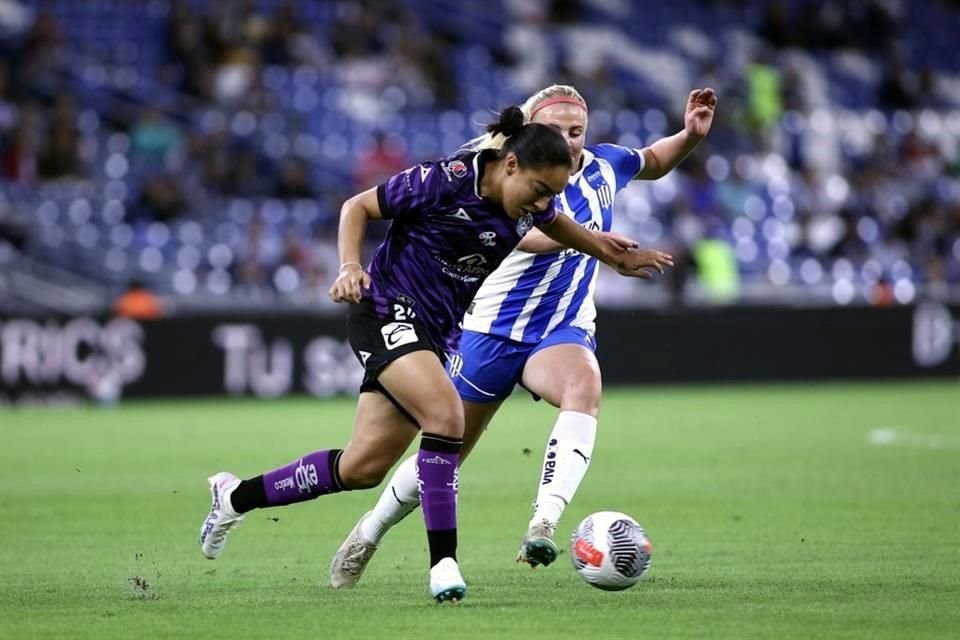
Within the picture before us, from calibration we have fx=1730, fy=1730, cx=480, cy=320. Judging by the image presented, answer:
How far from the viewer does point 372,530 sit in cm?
734

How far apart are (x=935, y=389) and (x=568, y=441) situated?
15.4 m

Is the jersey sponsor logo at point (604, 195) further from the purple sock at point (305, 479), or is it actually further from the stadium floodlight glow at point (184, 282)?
the stadium floodlight glow at point (184, 282)

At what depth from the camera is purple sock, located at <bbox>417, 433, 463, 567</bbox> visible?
258 inches

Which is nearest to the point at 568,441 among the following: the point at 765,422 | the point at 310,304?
the point at 765,422

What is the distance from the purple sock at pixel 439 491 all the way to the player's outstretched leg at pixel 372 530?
0.65m

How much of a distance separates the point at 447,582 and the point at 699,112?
2.80 m

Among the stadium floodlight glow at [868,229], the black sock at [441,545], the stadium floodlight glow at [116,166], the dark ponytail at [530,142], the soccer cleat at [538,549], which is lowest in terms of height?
the soccer cleat at [538,549]

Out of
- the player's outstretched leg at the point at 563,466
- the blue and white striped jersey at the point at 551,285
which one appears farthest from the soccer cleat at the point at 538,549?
the blue and white striped jersey at the point at 551,285

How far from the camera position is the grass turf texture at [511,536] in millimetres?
6266

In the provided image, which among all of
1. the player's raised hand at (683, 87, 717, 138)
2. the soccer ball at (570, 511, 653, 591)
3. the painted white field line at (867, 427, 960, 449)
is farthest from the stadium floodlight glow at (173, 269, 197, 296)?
the soccer ball at (570, 511, 653, 591)

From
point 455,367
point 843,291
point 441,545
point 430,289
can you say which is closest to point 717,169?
point 843,291

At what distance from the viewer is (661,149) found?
8297 mm

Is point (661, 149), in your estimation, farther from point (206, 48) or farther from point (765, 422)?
point (206, 48)

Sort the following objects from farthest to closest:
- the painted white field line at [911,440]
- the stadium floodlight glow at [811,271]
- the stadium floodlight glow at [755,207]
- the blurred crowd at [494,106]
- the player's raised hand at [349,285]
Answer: the stadium floodlight glow at [755,207] → the stadium floodlight glow at [811,271] → the blurred crowd at [494,106] → the painted white field line at [911,440] → the player's raised hand at [349,285]
